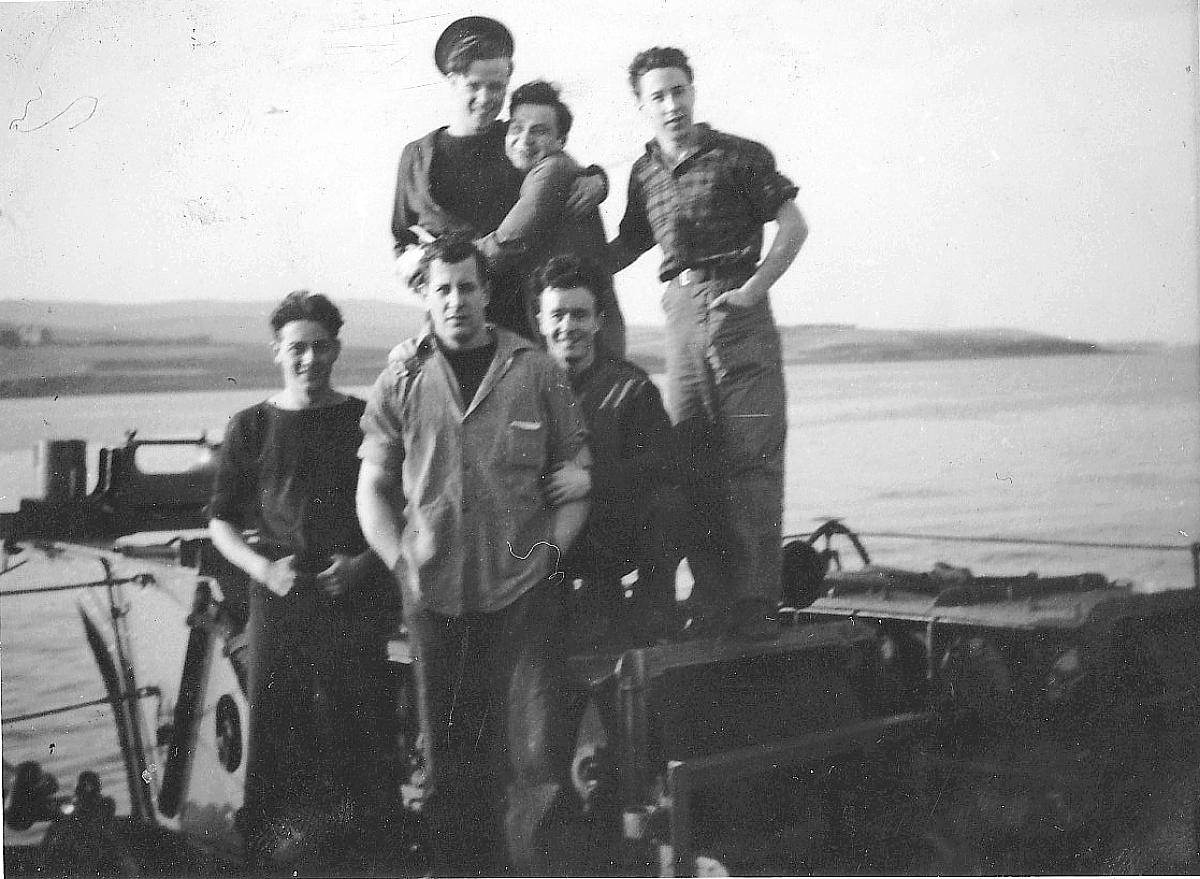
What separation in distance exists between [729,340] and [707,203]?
1.09 feet

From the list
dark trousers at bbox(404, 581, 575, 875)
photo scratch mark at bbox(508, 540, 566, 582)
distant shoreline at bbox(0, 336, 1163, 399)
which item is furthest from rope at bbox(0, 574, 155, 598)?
photo scratch mark at bbox(508, 540, 566, 582)

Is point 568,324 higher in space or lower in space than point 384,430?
higher

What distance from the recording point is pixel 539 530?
272 centimetres

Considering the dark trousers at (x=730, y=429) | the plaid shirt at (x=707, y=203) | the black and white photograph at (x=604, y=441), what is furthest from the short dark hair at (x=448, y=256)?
the dark trousers at (x=730, y=429)

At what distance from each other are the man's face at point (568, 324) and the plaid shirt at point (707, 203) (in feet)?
0.60

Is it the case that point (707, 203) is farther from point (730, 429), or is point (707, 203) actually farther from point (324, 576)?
point (324, 576)

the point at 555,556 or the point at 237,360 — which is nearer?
the point at 555,556

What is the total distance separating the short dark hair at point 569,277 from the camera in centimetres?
277

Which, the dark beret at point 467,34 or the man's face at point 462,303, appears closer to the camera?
the man's face at point 462,303

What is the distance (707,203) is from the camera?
277 cm

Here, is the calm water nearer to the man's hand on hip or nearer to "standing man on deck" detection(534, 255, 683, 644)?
the man's hand on hip

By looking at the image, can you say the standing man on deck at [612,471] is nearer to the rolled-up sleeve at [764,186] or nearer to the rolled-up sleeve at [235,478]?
the rolled-up sleeve at [764,186]

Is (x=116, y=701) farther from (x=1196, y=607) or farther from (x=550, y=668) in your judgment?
(x=1196, y=607)

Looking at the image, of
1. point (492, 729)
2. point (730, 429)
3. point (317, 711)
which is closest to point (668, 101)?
point (730, 429)
